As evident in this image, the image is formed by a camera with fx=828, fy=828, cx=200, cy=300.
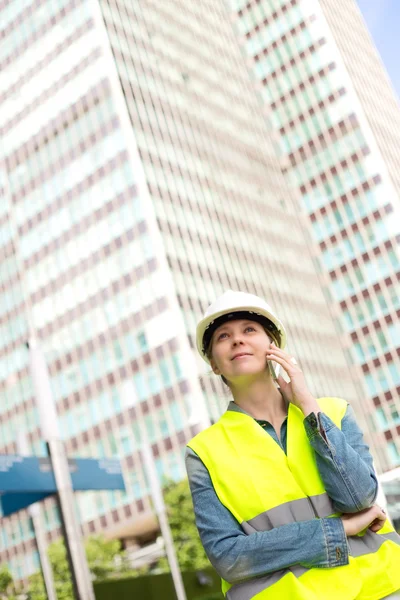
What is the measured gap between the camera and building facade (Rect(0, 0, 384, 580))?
197 feet

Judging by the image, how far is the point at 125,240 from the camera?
62.0 meters

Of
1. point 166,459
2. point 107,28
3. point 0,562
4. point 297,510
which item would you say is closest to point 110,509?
point 166,459

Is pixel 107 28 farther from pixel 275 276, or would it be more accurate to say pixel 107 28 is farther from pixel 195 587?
pixel 195 587

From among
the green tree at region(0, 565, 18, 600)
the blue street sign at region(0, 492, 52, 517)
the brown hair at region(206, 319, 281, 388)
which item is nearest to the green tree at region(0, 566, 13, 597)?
the green tree at region(0, 565, 18, 600)

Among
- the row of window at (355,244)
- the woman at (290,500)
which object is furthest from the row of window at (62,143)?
the woman at (290,500)

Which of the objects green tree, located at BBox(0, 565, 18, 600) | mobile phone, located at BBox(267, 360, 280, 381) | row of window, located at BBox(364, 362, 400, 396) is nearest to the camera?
mobile phone, located at BBox(267, 360, 280, 381)

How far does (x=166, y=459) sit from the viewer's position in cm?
5784

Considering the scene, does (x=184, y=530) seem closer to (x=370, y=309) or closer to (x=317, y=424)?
(x=370, y=309)

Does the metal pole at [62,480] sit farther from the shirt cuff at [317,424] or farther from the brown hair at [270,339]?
the shirt cuff at [317,424]

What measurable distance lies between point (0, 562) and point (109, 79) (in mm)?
40519

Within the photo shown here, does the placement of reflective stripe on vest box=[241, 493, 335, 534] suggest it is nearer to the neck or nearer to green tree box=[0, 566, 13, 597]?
the neck

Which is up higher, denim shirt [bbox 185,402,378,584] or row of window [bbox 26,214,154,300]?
row of window [bbox 26,214,154,300]

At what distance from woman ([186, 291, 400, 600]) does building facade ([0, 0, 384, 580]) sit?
5208 cm

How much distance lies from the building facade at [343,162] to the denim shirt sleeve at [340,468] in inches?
2886
